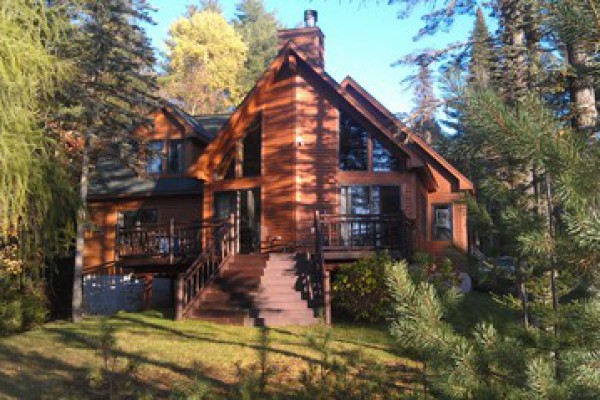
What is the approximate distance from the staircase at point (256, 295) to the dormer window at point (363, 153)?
4180 millimetres

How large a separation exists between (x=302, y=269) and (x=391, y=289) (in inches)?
531

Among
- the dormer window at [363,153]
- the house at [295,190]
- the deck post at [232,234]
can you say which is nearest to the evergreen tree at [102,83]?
the house at [295,190]

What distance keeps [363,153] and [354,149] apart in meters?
0.33

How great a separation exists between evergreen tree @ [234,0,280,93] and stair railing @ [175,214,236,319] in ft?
109

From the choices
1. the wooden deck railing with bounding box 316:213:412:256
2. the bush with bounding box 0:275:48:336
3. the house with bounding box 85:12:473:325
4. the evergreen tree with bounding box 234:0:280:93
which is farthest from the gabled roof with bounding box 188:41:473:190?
the evergreen tree with bounding box 234:0:280:93

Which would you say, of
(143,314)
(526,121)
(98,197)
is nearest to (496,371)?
(526,121)

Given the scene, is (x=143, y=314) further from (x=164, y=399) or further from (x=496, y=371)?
(x=496, y=371)

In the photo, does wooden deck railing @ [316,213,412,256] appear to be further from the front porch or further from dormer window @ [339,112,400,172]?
dormer window @ [339,112,400,172]

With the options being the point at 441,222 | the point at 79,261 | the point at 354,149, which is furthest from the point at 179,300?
the point at 441,222

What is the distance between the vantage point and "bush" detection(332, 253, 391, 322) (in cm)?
1373

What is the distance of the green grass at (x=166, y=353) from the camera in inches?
327

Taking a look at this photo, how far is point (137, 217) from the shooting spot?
23594mm

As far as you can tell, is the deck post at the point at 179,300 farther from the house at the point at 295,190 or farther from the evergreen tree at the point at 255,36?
the evergreen tree at the point at 255,36

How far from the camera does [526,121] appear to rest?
2.00m
